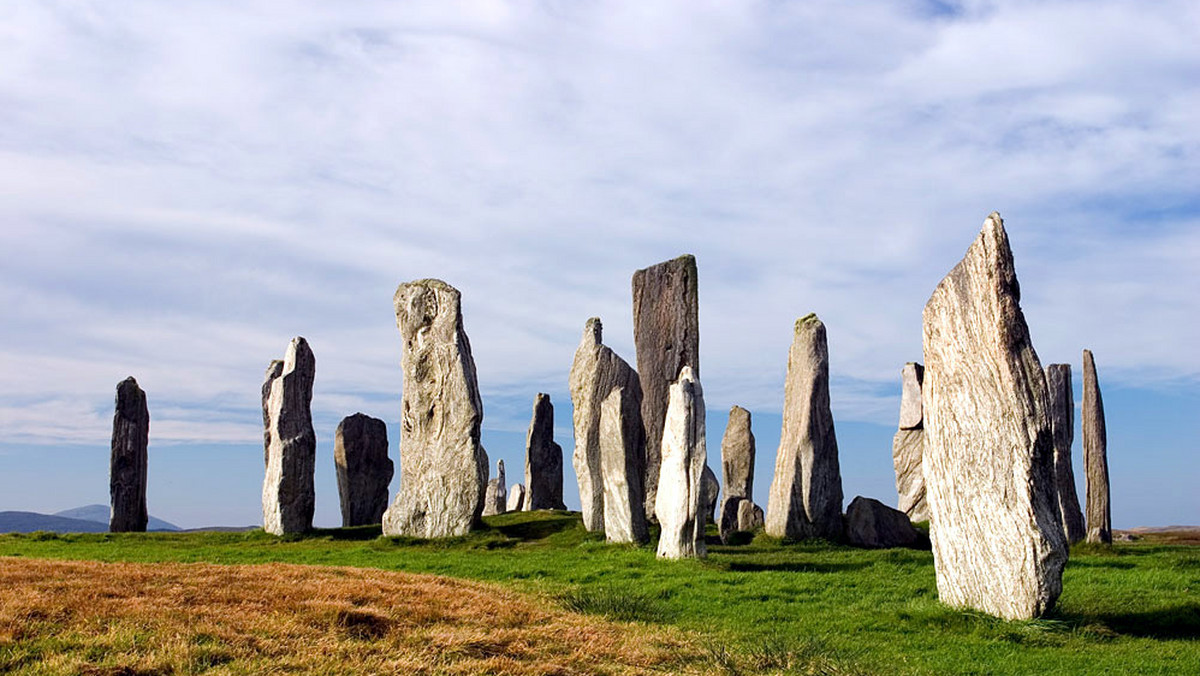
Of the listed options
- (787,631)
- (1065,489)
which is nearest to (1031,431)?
(787,631)

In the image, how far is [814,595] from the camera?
565 inches

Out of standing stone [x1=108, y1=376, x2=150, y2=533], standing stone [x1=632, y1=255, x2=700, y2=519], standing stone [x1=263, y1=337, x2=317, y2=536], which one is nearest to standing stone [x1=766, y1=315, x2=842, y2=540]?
standing stone [x1=632, y1=255, x2=700, y2=519]

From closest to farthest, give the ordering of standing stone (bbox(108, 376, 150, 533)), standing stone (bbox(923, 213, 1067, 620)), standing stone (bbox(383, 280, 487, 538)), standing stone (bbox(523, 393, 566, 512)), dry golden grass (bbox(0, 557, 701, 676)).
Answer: dry golden grass (bbox(0, 557, 701, 676)) → standing stone (bbox(923, 213, 1067, 620)) → standing stone (bbox(383, 280, 487, 538)) → standing stone (bbox(108, 376, 150, 533)) → standing stone (bbox(523, 393, 566, 512))

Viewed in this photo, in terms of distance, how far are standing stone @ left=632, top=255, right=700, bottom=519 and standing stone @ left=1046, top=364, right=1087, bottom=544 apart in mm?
8038

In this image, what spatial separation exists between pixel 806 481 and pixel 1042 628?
1056 cm

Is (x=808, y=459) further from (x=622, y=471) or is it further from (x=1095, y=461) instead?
(x=1095, y=461)

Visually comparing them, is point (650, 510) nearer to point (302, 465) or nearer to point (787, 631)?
point (302, 465)

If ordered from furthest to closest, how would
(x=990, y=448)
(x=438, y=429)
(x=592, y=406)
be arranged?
(x=592, y=406) → (x=438, y=429) → (x=990, y=448)

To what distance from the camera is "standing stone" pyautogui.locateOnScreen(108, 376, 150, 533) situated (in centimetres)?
2875

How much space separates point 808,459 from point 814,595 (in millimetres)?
7998

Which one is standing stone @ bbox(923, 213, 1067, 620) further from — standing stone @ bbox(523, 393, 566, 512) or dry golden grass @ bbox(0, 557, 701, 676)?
standing stone @ bbox(523, 393, 566, 512)

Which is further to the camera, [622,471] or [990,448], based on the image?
[622,471]

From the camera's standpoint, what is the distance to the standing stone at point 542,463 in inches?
1373

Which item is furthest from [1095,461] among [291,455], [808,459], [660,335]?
[291,455]
